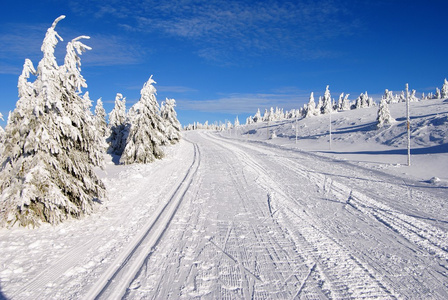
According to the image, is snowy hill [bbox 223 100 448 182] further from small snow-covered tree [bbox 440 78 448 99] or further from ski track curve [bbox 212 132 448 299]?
small snow-covered tree [bbox 440 78 448 99]

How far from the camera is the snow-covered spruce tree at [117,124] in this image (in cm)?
2730

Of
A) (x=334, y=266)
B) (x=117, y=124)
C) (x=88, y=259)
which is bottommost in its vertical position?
(x=334, y=266)

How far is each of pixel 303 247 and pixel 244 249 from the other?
3.77 ft

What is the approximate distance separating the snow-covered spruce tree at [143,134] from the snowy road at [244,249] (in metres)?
10.6

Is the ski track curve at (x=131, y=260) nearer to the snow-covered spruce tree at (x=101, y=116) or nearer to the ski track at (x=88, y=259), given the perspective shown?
the ski track at (x=88, y=259)

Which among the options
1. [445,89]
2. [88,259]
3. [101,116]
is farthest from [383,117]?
[445,89]

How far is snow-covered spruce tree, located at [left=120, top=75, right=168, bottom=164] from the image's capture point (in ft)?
65.2

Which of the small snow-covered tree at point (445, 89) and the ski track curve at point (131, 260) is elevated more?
the small snow-covered tree at point (445, 89)

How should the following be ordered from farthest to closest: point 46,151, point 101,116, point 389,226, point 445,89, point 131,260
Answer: point 445,89
point 101,116
point 46,151
point 389,226
point 131,260

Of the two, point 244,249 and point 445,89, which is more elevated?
point 445,89

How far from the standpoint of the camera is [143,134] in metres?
20.6

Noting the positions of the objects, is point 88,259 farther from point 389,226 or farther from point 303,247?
point 389,226

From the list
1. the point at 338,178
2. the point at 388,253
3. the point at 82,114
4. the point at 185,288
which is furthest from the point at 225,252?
the point at 338,178

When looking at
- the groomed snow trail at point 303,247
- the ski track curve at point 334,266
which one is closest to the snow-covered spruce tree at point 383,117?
the groomed snow trail at point 303,247
